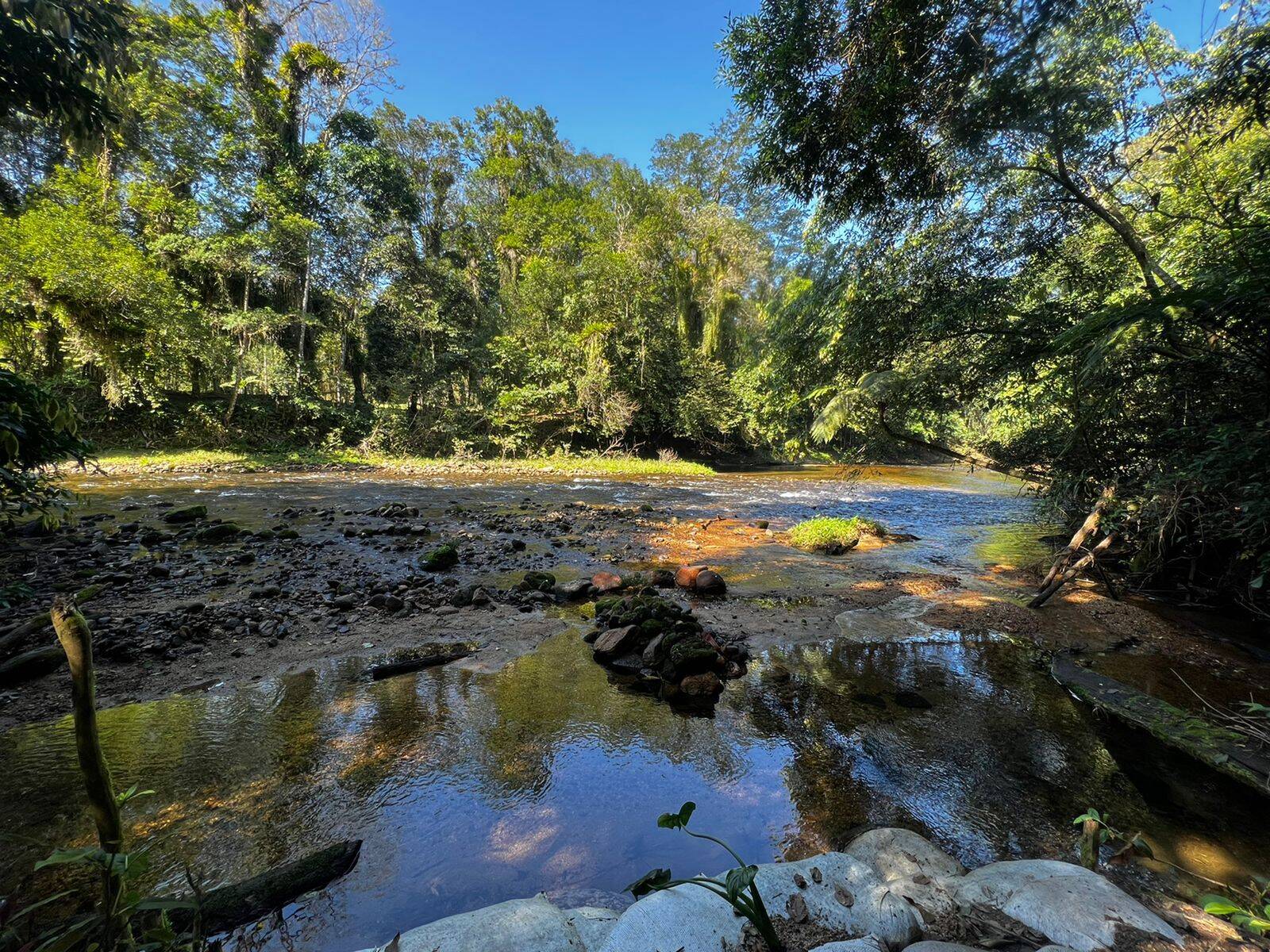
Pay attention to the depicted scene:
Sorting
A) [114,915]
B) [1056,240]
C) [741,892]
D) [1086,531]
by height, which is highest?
[1056,240]

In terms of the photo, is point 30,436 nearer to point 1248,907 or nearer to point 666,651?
point 666,651

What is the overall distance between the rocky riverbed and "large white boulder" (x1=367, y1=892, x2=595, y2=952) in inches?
19.2

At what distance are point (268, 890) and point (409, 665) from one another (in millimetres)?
2562

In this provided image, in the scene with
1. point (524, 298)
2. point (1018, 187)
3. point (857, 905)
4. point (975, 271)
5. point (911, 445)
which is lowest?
point (857, 905)

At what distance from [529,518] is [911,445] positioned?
27.4 feet

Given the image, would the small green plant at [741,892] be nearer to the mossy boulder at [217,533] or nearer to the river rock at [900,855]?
the river rock at [900,855]

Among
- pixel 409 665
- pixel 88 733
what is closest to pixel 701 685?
pixel 409 665

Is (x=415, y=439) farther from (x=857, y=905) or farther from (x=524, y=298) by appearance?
(x=857, y=905)

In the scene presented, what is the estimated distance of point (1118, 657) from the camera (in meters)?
5.25

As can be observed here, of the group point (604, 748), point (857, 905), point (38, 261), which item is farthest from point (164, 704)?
point (38, 261)

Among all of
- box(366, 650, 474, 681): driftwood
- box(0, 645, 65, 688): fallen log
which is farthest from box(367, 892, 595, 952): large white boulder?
box(0, 645, 65, 688): fallen log

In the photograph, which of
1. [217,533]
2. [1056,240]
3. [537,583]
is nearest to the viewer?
[1056,240]

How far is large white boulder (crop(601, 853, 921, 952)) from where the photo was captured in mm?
1898

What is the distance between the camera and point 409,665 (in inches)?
189
